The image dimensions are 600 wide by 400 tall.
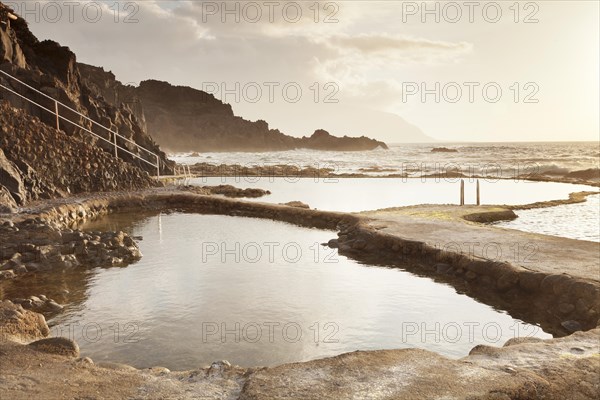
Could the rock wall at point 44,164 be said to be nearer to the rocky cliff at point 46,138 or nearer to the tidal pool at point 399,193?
the rocky cliff at point 46,138

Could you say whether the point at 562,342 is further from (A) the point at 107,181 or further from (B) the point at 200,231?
(A) the point at 107,181

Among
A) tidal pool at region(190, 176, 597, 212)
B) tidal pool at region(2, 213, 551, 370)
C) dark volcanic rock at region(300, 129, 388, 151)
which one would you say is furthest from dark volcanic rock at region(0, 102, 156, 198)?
dark volcanic rock at region(300, 129, 388, 151)

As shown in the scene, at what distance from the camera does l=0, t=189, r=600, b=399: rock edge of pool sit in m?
4.49

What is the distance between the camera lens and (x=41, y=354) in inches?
203

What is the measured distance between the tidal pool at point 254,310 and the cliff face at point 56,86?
14.5 meters

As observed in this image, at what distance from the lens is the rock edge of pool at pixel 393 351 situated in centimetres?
449

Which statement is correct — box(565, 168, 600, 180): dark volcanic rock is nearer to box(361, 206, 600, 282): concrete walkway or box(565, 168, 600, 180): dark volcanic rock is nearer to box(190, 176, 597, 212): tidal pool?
box(190, 176, 597, 212): tidal pool

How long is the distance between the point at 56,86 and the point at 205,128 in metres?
132

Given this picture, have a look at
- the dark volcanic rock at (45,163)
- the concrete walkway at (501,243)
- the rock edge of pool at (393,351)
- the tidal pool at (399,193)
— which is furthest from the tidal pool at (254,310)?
the tidal pool at (399,193)

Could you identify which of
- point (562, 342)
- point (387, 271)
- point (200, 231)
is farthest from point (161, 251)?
point (562, 342)

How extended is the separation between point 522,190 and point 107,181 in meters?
23.4

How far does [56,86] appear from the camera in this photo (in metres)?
24.1

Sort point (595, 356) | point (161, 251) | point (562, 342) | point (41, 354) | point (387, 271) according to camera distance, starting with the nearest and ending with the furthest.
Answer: point (41, 354), point (595, 356), point (562, 342), point (387, 271), point (161, 251)

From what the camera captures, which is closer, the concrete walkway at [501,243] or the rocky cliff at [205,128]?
the concrete walkway at [501,243]
